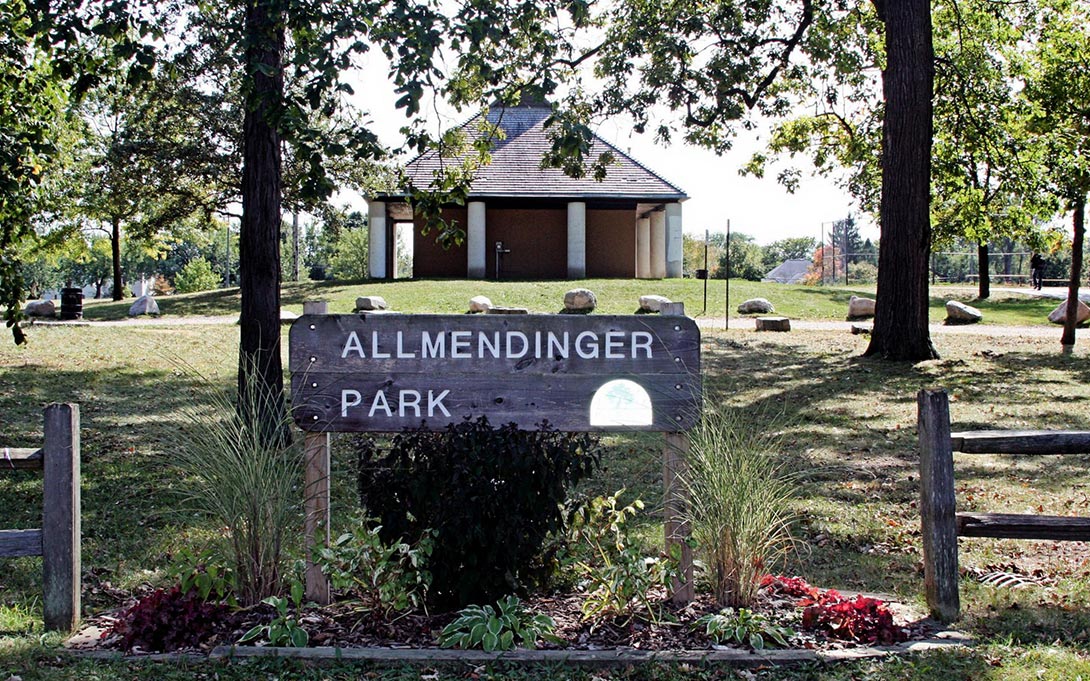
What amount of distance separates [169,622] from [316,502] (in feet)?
2.69

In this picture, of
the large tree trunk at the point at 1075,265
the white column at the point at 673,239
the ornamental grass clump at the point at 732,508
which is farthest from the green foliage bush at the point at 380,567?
the white column at the point at 673,239

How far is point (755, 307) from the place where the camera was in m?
25.6

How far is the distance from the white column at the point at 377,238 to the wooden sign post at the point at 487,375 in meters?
29.3

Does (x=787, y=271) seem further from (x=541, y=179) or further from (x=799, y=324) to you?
(x=799, y=324)

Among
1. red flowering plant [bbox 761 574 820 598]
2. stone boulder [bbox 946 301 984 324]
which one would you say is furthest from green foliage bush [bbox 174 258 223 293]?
red flowering plant [bbox 761 574 820 598]

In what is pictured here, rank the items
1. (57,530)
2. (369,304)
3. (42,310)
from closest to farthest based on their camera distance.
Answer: (57,530) < (369,304) < (42,310)

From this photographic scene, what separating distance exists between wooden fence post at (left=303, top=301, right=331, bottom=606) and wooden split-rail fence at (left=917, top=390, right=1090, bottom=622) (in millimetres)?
2883

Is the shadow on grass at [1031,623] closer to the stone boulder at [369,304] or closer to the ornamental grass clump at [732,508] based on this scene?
the ornamental grass clump at [732,508]

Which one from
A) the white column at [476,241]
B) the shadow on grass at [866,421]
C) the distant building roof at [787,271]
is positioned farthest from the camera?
the distant building roof at [787,271]

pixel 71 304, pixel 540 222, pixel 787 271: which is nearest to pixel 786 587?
pixel 71 304

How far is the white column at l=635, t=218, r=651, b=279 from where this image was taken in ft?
122

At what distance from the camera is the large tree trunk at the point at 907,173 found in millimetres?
14742

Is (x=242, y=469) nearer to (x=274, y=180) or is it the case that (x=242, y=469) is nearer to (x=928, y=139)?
(x=274, y=180)

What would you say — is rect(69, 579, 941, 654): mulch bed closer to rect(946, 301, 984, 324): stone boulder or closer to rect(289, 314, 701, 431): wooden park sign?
rect(289, 314, 701, 431): wooden park sign
